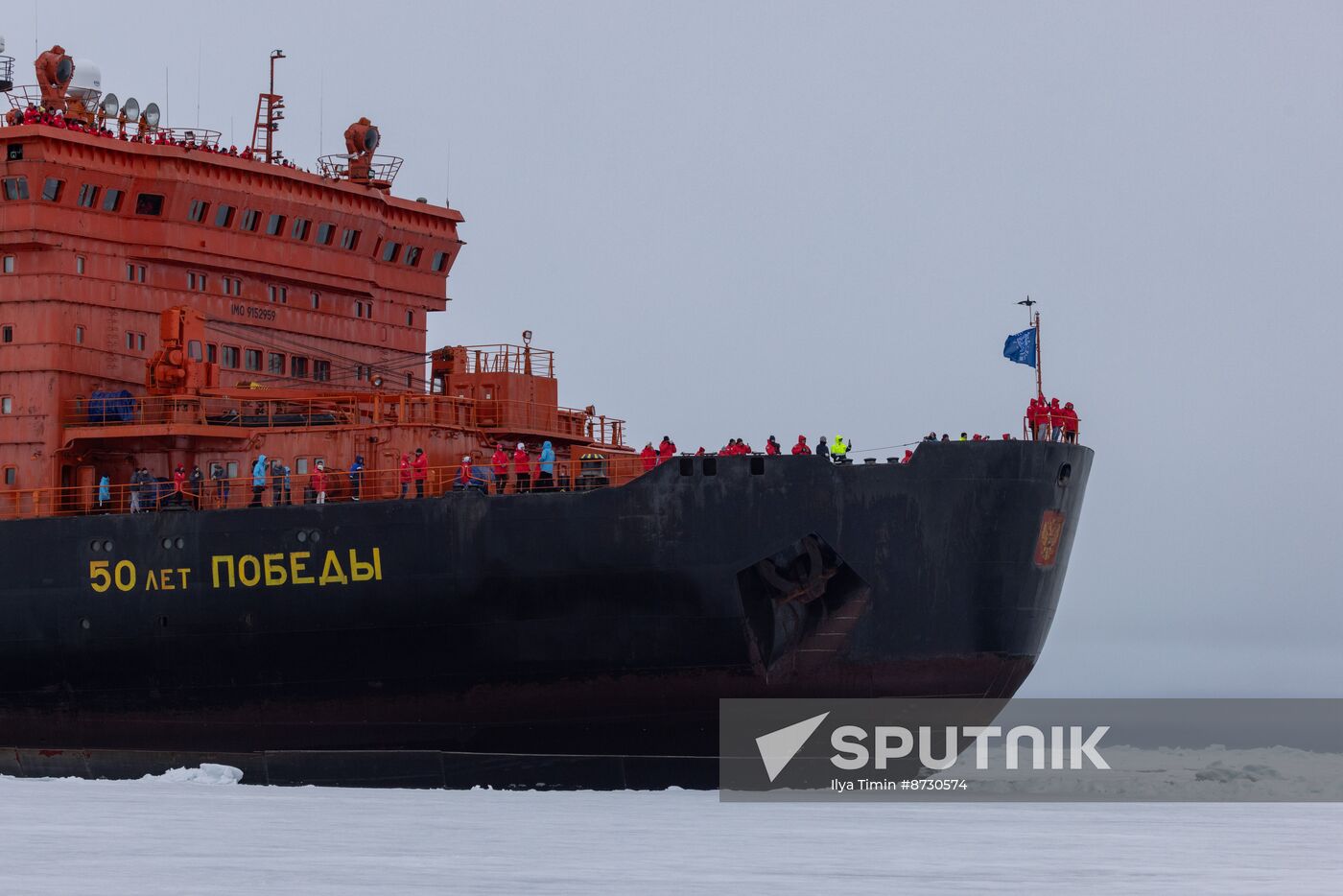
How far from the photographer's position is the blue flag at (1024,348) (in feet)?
115

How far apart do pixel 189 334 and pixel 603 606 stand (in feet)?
33.9

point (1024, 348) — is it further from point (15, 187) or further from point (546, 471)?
point (15, 187)

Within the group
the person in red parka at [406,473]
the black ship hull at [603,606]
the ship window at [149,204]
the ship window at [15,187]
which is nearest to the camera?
the black ship hull at [603,606]

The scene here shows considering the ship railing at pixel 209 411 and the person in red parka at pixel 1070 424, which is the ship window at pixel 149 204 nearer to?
the ship railing at pixel 209 411

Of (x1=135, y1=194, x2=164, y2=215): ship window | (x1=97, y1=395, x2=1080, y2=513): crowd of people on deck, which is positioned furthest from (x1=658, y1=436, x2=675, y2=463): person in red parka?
(x1=135, y1=194, x2=164, y2=215): ship window

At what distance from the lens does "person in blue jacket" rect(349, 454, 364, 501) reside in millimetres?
35250

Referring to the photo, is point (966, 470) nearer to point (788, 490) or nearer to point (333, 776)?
point (788, 490)

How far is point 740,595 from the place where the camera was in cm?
3216

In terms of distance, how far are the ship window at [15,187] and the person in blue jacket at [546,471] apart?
37.0 ft

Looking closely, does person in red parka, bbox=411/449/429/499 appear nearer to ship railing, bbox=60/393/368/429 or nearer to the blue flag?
ship railing, bbox=60/393/368/429

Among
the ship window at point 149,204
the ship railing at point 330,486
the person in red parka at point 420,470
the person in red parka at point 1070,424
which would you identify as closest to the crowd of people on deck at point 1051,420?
the person in red parka at point 1070,424

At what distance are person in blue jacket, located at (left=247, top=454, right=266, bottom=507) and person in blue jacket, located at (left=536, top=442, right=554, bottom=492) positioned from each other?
4.91 meters

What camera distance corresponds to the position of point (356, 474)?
3525 centimetres

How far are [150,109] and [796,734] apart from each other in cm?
1840
